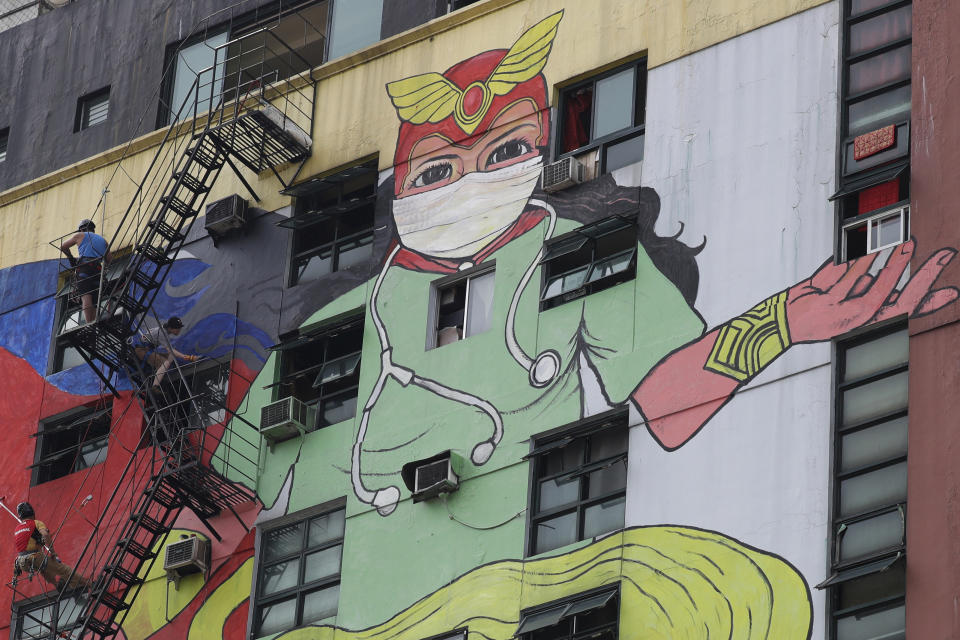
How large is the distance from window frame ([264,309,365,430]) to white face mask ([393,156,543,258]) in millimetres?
1695

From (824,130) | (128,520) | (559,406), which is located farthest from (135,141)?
(824,130)

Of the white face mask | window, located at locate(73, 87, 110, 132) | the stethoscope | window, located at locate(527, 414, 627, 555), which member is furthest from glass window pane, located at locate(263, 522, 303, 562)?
window, located at locate(73, 87, 110, 132)

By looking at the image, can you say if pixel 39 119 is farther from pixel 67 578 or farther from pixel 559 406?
pixel 559 406

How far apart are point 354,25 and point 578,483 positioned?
1195cm

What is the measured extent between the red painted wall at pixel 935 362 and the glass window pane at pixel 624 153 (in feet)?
16.1

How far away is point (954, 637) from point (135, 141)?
20.5 metres

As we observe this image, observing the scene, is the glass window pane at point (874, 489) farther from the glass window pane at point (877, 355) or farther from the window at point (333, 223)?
the window at point (333, 223)

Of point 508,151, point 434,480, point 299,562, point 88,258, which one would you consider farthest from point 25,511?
point 508,151

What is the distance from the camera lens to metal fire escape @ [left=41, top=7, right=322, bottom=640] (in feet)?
108

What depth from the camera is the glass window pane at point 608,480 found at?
2898 cm

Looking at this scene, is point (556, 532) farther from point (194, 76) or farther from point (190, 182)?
point (194, 76)

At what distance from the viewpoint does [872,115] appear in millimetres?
29234

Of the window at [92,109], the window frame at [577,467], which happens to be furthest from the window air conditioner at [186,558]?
the window at [92,109]

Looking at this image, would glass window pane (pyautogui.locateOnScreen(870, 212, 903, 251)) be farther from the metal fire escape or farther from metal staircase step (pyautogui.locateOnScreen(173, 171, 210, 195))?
metal staircase step (pyautogui.locateOnScreen(173, 171, 210, 195))
